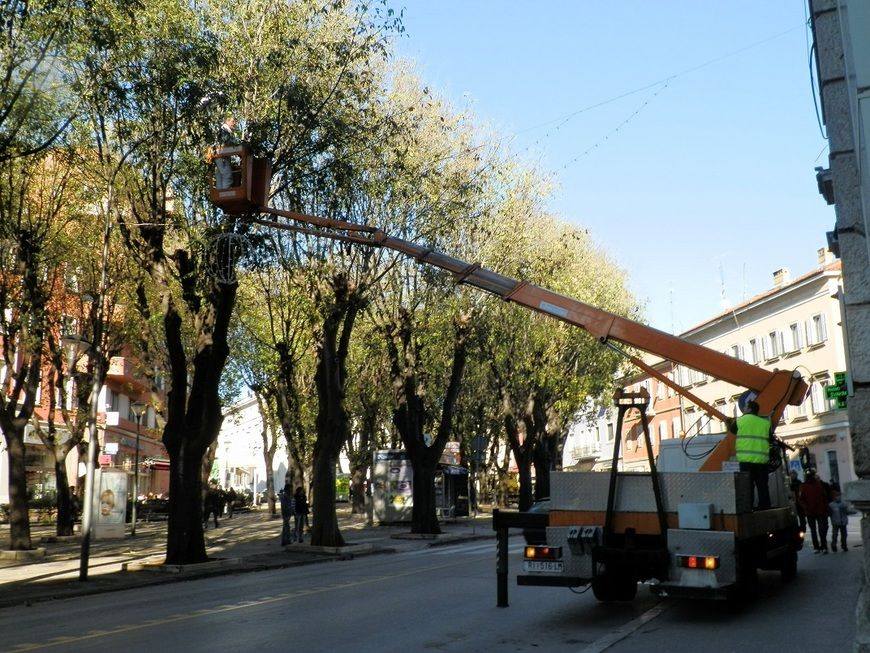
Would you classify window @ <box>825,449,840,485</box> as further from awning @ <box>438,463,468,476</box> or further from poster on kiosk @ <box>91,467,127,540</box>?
poster on kiosk @ <box>91,467,127,540</box>

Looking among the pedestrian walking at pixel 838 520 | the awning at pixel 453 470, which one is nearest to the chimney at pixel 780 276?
the awning at pixel 453 470

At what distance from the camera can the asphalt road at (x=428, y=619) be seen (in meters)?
9.59

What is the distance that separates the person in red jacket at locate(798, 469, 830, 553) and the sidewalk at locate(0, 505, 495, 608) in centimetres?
1095

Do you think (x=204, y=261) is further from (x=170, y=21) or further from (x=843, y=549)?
(x=843, y=549)

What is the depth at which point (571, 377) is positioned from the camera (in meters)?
41.9

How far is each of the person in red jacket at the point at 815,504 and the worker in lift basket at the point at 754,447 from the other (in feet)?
25.8

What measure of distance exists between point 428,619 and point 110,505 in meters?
19.5

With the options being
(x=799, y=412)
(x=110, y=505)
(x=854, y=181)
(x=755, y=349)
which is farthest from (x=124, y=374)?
(x=854, y=181)

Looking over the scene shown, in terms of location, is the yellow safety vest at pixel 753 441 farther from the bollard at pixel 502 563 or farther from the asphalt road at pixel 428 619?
the bollard at pixel 502 563

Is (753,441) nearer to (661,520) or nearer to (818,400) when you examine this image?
(661,520)

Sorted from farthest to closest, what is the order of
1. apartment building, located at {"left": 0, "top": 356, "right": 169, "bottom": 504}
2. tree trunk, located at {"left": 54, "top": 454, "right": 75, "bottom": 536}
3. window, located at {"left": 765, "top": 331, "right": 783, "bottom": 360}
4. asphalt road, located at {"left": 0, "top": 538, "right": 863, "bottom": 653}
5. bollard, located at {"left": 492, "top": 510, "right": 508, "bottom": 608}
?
window, located at {"left": 765, "top": 331, "right": 783, "bottom": 360} < apartment building, located at {"left": 0, "top": 356, "right": 169, "bottom": 504} < tree trunk, located at {"left": 54, "top": 454, "right": 75, "bottom": 536} < bollard, located at {"left": 492, "top": 510, "right": 508, "bottom": 608} < asphalt road, located at {"left": 0, "top": 538, "right": 863, "bottom": 653}

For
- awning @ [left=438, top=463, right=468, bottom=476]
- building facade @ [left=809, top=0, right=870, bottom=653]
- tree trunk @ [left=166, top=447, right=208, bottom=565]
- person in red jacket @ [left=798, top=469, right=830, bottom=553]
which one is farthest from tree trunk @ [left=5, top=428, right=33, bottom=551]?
building facade @ [left=809, top=0, right=870, bottom=653]

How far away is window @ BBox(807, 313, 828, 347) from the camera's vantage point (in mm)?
49341

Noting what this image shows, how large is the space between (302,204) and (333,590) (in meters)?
9.64
